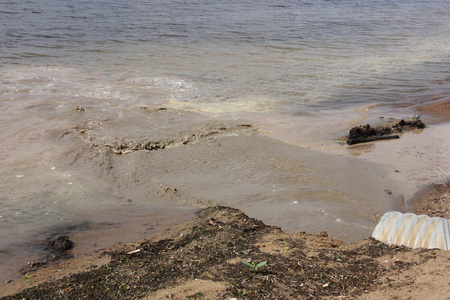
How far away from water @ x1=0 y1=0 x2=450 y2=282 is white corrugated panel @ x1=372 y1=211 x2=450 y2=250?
0.34 meters

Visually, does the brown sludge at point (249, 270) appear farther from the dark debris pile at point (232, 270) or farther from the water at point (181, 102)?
the water at point (181, 102)

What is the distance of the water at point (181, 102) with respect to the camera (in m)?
4.79

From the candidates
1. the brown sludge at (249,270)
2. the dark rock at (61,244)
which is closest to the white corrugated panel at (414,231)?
the brown sludge at (249,270)

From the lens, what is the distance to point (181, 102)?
28.8 ft

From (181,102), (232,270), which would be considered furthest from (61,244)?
(181,102)

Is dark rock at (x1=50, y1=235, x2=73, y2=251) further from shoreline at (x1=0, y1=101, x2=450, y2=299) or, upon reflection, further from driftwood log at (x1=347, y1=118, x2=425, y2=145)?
driftwood log at (x1=347, y1=118, x2=425, y2=145)

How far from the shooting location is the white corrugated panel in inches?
145

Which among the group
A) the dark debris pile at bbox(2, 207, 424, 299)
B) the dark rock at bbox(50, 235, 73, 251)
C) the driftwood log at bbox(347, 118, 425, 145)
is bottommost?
the dark rock at bbox(50, 235, 73, 251)

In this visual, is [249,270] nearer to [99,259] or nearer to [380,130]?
[99,259]

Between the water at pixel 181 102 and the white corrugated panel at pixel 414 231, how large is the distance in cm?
34

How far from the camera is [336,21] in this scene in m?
21.8

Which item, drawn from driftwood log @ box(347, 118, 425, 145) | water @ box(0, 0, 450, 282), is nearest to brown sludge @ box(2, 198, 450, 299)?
water @ box(0, 0, 450, 282)

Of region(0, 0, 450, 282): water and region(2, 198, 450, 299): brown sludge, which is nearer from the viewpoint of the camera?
region(2, 198, 450, 299): brown sludge

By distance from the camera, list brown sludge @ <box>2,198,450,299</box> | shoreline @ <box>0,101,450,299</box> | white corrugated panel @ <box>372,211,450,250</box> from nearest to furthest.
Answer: brown sludge @ <box>2,198,450,299</box> < shoreline @ <box>0,101,450,299</box> < white corrugated panel @ <box>372,211,450,250</box>
